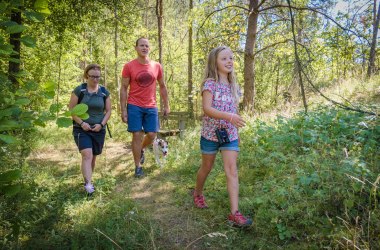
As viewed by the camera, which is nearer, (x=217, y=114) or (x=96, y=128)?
(x=217, y=114)

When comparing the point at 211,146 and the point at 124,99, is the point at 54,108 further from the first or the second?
the point at 124,99

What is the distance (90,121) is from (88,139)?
0.28 meters

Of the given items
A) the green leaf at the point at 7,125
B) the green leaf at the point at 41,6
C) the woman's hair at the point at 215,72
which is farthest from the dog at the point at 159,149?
the green leaf at the point at 7,125

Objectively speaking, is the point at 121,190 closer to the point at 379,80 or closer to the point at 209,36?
the point at 209,36

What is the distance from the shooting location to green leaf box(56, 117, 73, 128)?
137 cm

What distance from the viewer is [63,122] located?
4.54 ft

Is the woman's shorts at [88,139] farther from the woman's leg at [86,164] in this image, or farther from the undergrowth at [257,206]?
the undergrowth at [257,206]

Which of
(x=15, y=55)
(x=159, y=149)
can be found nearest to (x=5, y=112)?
(x=15, y=55)

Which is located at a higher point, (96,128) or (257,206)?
(96,128)

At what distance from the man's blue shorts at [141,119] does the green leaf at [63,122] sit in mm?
4103

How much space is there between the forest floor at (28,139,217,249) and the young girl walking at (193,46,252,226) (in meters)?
0.60

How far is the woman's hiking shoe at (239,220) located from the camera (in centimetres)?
332

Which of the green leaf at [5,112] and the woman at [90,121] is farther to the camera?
the woman at [90,121]

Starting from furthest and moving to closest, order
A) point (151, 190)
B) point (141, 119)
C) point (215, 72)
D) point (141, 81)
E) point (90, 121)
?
1. point (141, 119)
2. point (141, 81)
3. point (151, 190)
4. point (90, 121)
5. point (215, 72)
